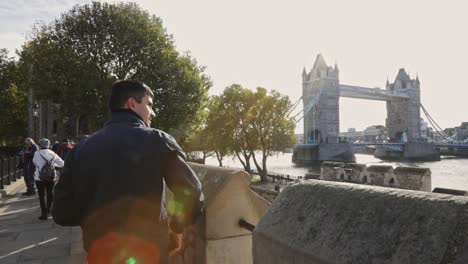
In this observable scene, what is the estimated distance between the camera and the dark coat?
1886 mm

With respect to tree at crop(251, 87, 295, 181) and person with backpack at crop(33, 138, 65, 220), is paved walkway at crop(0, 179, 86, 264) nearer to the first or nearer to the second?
person with backpack at crop(33, 138, 65, 220)

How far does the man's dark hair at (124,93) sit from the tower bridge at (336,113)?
307ft

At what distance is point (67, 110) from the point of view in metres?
24.6

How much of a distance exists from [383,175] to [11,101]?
113 feet

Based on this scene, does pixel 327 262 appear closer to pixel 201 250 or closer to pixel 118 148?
pixel 118 148

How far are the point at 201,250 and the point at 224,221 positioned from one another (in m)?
0.32

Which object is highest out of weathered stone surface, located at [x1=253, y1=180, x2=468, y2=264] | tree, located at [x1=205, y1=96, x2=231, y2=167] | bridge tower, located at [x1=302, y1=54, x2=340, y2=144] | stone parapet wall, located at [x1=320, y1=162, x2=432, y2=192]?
bridge tower, located at [x1=302, y1=54, x2=340, y2=144]

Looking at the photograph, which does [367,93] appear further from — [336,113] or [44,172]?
[44,172]

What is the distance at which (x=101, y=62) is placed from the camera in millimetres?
24219

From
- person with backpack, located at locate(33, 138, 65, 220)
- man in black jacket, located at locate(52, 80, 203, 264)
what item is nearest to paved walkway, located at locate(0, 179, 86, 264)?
person with backpack, located at locate(33, 138, 65, 220)

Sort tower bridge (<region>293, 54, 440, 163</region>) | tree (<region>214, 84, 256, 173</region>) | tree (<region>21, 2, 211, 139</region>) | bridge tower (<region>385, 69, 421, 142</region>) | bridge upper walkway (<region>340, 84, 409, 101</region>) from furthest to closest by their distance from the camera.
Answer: bridge tower (<region>385, 69, 421, 142</region>), bridge upper walkway (<region>340, 84, 409, 101</region>), tower bridge (<region>293, 54, 440, 163</region>), tree (<region>214, 84, 256, 173</region>), tree (<region>21, 2, 211, 139</region>)

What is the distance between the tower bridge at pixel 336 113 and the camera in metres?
95.6

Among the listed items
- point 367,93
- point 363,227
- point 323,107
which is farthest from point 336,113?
point 363,227

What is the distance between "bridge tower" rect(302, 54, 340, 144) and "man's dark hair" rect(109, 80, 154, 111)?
350 ft
